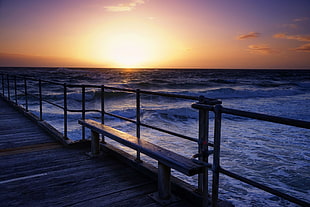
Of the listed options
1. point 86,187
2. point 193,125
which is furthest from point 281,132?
point 86,187

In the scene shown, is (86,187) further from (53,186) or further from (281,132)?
(281,132)

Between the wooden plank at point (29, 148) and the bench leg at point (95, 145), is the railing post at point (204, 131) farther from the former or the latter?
the wooden plank at point (29, 148)

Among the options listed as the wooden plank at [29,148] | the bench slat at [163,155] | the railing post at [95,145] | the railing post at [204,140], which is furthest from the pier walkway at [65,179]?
the bench slat at [163,155]

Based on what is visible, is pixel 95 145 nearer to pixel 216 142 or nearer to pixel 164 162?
pixel 164 162

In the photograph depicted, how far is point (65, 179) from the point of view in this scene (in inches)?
111

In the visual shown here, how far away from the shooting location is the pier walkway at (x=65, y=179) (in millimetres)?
2351

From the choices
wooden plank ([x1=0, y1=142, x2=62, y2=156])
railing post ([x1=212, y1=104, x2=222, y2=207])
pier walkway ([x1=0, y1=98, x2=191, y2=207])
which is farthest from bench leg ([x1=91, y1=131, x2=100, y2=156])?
railing post ([x1=212, y1=104, x2=222, y2=207])

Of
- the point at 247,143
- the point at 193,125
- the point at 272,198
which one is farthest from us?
the point at 193,125

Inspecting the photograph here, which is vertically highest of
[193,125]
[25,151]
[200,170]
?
[200,170]

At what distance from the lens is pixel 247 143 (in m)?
7.37

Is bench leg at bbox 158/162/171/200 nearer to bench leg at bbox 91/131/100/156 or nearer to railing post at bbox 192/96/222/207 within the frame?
railing post at bbox 192/96/222/207

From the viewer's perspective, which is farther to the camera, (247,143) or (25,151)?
(247,143)

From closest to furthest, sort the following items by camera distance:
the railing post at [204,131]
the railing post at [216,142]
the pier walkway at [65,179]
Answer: the railing post at [216,142]
the railing post at [204,131]
the pier walkway at [65,179]

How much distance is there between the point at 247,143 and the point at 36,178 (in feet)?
20.1
